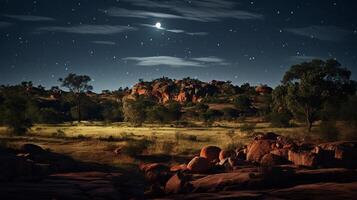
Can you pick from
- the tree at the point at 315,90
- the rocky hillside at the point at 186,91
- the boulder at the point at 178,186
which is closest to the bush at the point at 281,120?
the tree at the point at 315,90

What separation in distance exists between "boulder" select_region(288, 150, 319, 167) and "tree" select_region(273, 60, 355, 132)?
73.3ft

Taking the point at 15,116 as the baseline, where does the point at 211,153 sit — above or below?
below

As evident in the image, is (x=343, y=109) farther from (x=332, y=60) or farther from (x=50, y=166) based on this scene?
(x=50, y=166)

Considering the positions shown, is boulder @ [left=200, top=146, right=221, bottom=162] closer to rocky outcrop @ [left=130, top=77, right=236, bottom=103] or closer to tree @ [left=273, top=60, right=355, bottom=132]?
tree @ [left=273, top=60, right=355, bottom=132]

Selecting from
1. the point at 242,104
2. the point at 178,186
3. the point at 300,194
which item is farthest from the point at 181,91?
the point at 300,194

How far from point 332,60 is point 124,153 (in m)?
31.7

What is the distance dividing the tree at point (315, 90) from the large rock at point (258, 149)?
1980cm

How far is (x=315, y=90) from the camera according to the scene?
4047 cm

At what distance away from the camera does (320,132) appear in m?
31.6

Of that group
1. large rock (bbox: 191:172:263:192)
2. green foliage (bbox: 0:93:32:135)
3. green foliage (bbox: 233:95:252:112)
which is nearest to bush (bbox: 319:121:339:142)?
large rock (bbox: 191:172:263:192)

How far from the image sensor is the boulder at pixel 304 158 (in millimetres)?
18219

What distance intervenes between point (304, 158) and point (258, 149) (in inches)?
150

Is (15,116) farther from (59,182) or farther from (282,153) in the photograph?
(282,153)

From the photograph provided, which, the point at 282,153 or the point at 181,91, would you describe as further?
the point at 181,91
